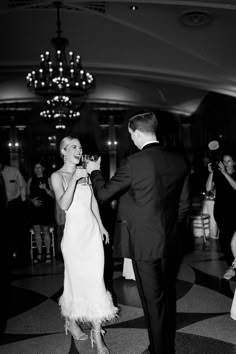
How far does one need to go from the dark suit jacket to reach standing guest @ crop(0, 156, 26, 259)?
386 cm

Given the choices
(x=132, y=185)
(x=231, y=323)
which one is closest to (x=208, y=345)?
(x=231, y=323)

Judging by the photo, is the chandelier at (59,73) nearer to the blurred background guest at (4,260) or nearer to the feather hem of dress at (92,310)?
the blurred background guest at (4,260)

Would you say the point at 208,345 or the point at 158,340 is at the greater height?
the point at 158,340

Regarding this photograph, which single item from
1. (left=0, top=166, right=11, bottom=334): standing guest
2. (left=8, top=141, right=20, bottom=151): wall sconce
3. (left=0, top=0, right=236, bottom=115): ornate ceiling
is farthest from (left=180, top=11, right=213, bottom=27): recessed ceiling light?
Answer: (left=8, top=141, right=20, bottom=151): wall sconce

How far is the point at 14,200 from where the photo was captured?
6012 mm

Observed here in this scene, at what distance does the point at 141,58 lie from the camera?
9.09m

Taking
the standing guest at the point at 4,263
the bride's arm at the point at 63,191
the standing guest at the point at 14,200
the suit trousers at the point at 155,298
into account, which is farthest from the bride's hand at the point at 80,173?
the standing guest at the point at 14,200

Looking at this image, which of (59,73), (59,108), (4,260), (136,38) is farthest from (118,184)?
(59,108)

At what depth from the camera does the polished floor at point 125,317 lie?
2.72m

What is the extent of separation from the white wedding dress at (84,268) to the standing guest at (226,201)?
81.3 inches

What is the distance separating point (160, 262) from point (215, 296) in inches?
69.0

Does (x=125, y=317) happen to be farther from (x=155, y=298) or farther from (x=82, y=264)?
(x=155, y=298)

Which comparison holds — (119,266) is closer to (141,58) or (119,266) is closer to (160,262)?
(160,262)

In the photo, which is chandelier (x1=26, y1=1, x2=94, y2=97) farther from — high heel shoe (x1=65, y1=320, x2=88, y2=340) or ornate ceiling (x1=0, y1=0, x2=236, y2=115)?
high heel shoe (x1=65, y1=320, x2=88, y2=340)
